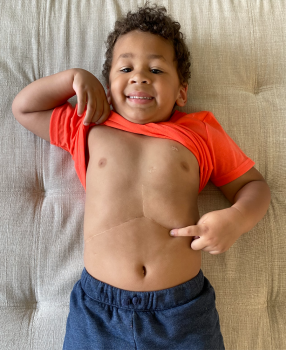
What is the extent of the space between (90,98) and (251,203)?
584 mm

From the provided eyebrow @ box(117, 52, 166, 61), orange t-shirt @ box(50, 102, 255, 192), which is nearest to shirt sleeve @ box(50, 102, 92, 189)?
orange t-shirt @ box(50, 102, 255, 192)

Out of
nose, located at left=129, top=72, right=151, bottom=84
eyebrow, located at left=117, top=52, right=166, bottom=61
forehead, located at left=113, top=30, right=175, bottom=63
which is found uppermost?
forehead, located at left=113, top=30, right=175, bottom=63

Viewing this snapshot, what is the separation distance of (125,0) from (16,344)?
1256mm

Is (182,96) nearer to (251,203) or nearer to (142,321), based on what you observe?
(251,203)

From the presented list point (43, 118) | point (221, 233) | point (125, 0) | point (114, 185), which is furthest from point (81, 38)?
point (221, 233)

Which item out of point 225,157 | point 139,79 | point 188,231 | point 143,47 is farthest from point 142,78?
point 188,231

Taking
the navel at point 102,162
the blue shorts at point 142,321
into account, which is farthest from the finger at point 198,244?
the navel at point 102,162

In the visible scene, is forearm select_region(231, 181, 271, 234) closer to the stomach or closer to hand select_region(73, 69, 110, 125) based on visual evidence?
the stomach

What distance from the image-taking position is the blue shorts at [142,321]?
31.3 inches

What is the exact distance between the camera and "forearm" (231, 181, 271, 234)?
0.90m

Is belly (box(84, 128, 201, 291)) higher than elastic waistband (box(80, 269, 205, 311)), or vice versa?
belly (box(84, 128, 201, 291))

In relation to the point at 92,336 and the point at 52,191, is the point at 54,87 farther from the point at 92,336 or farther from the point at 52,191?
the point at 92,336

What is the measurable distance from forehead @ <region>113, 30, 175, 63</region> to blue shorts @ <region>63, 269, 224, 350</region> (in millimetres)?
688

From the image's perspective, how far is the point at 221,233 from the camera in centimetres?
85
